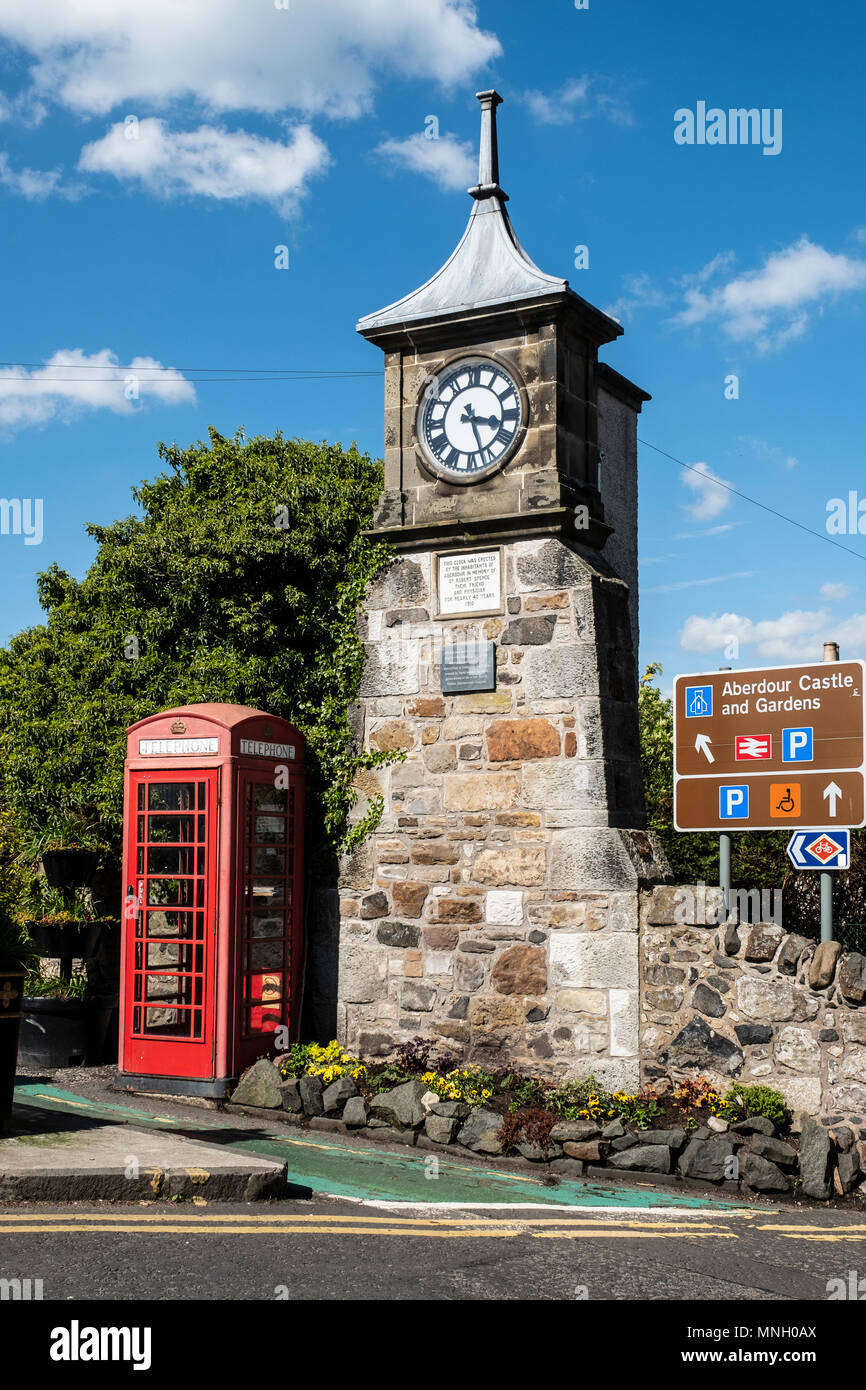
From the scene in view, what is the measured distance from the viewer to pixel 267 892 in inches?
419

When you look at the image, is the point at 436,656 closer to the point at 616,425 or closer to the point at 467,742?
the point at 467,742

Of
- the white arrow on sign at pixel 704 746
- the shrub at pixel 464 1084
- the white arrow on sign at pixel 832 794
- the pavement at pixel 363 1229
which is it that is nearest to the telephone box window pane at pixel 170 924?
the pavement at pixel 363 1229

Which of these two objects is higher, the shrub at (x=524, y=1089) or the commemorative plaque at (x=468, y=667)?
the commemorative plaque at (x=468, y=667)

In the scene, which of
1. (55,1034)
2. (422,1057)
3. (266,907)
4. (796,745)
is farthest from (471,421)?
(55,1034)

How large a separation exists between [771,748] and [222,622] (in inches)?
225

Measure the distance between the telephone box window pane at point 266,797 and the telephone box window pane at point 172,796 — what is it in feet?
1.55

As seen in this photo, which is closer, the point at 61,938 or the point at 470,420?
the point at 470,420

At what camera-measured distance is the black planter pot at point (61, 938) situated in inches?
471

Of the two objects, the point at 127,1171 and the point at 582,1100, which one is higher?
the point at 127,1171

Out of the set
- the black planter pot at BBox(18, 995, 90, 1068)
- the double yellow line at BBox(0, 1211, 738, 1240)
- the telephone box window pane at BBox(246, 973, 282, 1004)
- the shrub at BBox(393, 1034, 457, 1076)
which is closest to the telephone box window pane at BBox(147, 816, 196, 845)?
the telephone box window pane at BBox(246, 973, 282, 1004)

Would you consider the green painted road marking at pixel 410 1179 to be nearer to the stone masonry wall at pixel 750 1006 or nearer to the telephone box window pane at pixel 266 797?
the stone masonry wall at pixel 750 1006

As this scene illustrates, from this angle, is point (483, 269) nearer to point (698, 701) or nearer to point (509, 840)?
point (698, 701)

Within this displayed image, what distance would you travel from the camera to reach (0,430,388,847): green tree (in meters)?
11.4
